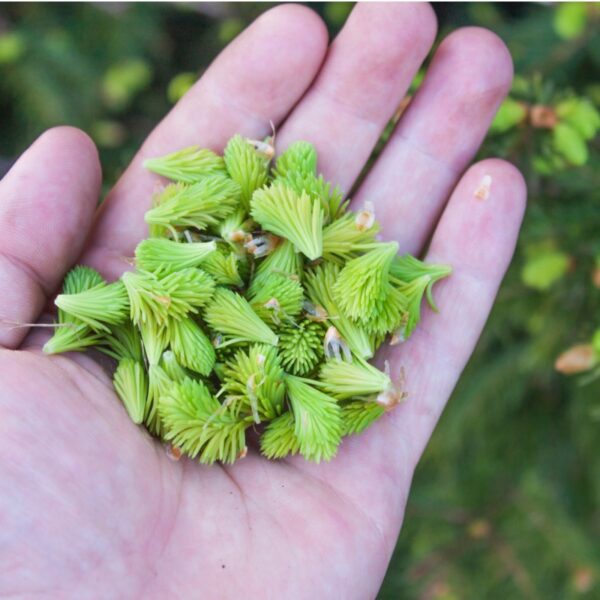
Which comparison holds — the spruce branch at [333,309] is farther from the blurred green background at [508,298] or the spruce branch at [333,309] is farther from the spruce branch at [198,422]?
the blurred green background at [508,298]

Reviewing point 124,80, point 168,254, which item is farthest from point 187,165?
point 124,80

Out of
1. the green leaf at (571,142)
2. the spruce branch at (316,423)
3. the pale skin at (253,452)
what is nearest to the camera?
the pale skin at (253,452)

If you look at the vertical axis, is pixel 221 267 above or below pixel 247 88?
below

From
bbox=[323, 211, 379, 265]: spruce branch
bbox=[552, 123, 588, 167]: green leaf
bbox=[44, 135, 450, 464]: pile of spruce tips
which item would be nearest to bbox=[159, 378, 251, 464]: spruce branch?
bbox=[44, 135, 450, 464]: pile of spruce tips

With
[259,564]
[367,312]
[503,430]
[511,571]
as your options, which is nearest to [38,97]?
[367,312]

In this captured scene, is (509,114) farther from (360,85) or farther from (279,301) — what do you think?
(279,301)

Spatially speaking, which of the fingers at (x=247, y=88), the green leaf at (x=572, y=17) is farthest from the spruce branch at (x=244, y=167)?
the green leaf at (x=572, y=17)

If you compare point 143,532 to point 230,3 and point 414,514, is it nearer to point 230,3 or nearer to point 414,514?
point 414,514
